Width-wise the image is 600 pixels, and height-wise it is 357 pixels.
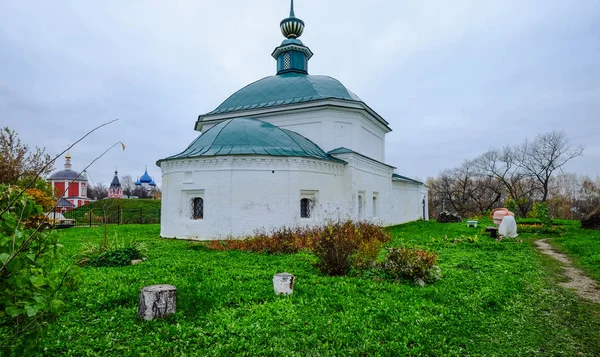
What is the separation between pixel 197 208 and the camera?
44.0 ft

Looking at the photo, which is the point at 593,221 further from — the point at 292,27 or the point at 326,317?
the point at 292,27

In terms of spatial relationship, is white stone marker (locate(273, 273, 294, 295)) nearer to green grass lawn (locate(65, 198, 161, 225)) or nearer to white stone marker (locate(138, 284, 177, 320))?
white stone marker (locate(138, 284, 177, 320))

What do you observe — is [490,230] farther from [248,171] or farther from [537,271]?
[248,171]

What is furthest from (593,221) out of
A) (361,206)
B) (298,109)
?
(298,109)

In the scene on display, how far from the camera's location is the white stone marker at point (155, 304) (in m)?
4.30

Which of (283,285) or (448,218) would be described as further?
(448,218)

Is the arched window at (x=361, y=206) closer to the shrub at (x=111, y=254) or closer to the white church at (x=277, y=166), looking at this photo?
the white church at (x=277, y=166)

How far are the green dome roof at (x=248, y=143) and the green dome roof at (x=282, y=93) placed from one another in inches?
113

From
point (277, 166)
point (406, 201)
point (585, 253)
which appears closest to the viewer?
point (585, 253)

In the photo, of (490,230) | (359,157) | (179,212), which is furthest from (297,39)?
(490,230)

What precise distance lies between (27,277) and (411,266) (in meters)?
5.79

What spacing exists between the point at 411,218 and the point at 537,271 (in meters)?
17.2

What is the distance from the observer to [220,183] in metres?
12.7

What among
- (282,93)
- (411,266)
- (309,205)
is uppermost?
(282,93)
